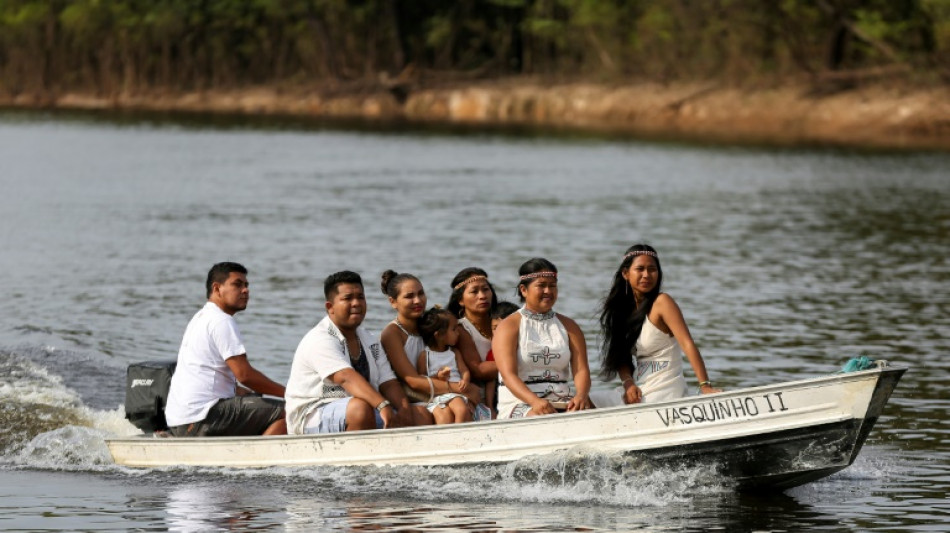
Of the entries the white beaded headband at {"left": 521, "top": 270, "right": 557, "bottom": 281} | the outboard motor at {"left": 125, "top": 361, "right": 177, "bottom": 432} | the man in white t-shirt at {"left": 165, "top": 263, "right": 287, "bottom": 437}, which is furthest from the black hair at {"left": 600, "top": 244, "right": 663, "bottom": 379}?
the outboard motor at {"left": 125, "top": 361, "right": 177, "bottom": 432}

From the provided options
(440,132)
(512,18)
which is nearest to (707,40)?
(440,132)

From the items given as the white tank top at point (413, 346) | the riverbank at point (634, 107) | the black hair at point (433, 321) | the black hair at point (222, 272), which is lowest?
the white tank top at point (413, 346)

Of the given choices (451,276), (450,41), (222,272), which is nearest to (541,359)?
(222,272)

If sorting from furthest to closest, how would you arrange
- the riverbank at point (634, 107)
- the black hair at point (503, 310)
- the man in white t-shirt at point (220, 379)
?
the riverbank at point (634, 107) < the black hair at point (503, 310) < the man in white t-shirt at point (220, 379)

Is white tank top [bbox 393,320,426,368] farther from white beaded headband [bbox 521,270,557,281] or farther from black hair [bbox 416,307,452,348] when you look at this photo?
white beaded headband [bbox 521,270,557,281]

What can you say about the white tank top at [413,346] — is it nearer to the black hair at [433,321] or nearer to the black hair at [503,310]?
the black hair at [433,321]

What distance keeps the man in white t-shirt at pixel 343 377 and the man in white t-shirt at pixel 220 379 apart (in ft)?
1.23

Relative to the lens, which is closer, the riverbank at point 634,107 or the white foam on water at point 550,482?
the white foam on water at point 550,482

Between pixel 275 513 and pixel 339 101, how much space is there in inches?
2890

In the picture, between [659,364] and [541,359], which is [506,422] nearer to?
[541,359]

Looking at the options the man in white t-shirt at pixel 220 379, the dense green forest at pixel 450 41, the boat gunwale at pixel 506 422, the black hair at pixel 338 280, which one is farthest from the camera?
the dense green forest at pixel 450 41

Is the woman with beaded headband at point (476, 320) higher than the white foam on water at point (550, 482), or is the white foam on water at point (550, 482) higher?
the woman with beaded headband at point (476, 320)

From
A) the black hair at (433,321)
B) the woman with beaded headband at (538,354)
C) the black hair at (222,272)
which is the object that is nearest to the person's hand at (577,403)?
the woman with beaded headband at (538,354)

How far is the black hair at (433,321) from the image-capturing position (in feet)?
36.2
